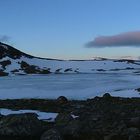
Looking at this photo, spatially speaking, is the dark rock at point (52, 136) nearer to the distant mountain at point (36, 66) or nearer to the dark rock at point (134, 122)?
the dark rock at point (134, 122)

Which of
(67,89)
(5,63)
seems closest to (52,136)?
(67,89)

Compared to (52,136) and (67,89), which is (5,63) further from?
(52,136)

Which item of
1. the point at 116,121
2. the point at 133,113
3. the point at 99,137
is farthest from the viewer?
the point at 133,113

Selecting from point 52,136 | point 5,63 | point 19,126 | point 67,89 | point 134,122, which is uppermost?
point 5,63

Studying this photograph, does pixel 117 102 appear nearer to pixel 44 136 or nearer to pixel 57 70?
pixel 44 136

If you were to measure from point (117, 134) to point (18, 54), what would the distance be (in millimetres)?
148539

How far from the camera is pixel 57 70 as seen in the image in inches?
6122

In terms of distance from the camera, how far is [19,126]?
19797 millimetres

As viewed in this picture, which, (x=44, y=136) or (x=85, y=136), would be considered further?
(x=85, y=136)

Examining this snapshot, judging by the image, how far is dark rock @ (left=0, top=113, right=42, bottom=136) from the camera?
64.7 feet

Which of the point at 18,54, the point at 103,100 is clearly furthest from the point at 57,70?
the point at 103,100

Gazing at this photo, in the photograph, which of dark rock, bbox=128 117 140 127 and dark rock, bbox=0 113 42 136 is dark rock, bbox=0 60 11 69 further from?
dark rock, bbox=0 113 42 136

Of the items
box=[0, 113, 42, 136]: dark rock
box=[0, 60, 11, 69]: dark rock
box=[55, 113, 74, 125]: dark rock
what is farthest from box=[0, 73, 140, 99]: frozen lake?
box=[0, 60, 11, 69]: dark rock

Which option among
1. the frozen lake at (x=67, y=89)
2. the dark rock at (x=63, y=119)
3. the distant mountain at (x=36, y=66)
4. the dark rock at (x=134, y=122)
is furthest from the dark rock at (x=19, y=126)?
the distant mountain at (x=36, y=66)
